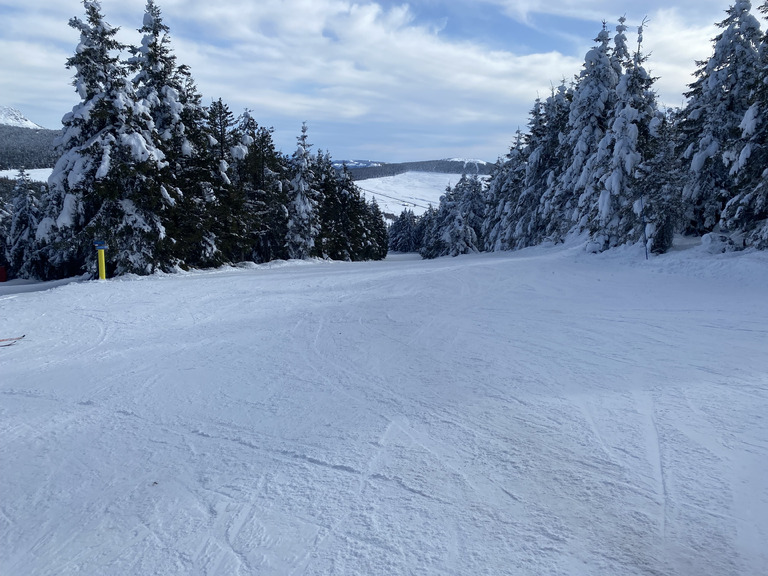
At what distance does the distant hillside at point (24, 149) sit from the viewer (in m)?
132

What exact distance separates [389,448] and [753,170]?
17.3 metres

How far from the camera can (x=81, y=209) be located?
16719 millimetres

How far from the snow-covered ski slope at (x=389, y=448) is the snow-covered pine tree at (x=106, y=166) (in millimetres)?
10671

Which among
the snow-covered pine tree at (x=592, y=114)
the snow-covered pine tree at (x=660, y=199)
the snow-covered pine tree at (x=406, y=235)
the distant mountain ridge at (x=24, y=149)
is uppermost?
the distant mountain ridge at (x=24, y=149)

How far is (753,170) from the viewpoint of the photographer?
15.0 metres

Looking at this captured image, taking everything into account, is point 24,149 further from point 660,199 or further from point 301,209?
point 660,199

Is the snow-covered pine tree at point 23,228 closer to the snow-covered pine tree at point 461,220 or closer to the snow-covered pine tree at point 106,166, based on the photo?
the snow-covered pine tree at point 106,166

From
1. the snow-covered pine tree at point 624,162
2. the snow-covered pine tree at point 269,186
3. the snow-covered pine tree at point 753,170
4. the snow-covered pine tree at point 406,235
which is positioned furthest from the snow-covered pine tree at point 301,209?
the snow-covered pine tree at point 406,235

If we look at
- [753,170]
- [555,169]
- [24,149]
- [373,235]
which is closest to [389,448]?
[753,170]

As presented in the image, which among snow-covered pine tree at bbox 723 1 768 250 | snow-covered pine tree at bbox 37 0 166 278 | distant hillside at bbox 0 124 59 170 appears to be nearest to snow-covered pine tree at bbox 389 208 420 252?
snow-covered pine tree at bbox 37 0 166 278

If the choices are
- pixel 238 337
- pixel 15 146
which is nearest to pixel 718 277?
pixel 238 337

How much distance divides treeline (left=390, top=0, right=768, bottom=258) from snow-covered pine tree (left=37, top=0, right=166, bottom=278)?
57.9 ft

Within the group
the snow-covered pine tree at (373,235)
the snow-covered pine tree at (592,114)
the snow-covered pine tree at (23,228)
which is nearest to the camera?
the snow-covered pine tree at (592,114)

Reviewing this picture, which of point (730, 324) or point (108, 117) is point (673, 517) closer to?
point (730, 324)
